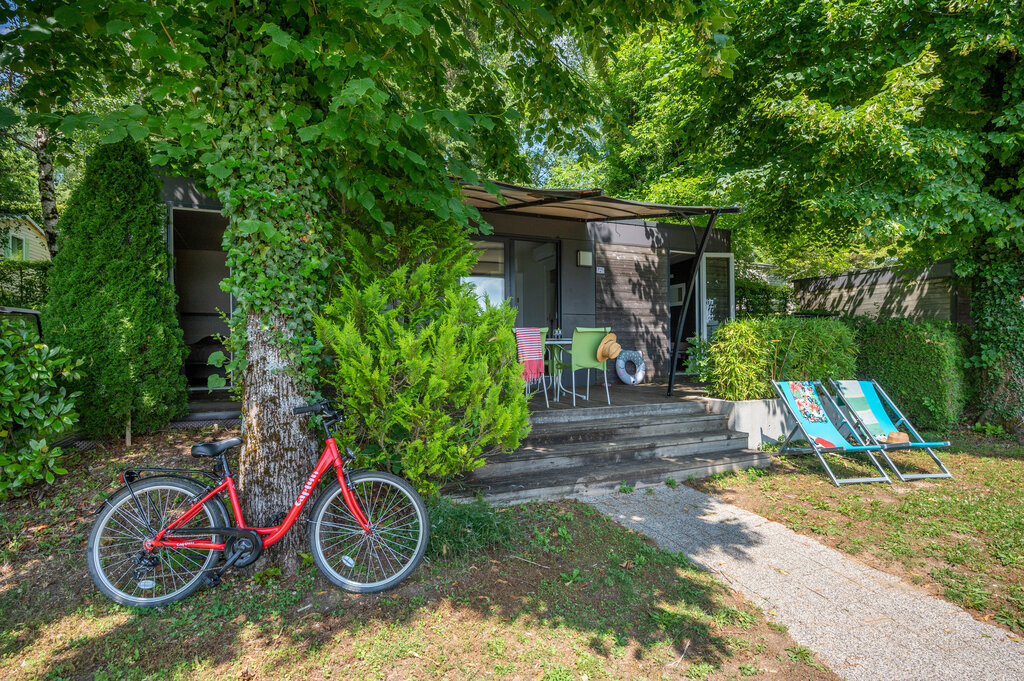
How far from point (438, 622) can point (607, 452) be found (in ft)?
7.92

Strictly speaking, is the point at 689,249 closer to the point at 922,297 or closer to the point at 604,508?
the point at 922,297

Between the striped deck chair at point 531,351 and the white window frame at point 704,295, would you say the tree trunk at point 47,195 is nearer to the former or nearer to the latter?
the striped deck chair at point 531,351

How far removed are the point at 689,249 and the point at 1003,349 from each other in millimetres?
4398

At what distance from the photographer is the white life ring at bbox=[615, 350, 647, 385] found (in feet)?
25.9

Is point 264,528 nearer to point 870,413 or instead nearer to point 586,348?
point 586,348

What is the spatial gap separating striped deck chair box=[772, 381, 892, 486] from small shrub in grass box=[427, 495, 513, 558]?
121 inches

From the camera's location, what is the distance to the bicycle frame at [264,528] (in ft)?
8.16

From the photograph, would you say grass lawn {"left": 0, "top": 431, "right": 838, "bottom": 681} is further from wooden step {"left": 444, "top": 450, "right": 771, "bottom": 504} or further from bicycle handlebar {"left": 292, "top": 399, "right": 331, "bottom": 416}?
bicycle handlebar {"left": 292, "top": 399, "right": 331, "bottom": 416}

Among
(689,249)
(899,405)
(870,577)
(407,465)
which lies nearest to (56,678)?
(407,465)

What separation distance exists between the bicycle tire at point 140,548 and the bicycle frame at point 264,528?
0.05 m

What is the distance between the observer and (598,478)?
13.2 ft

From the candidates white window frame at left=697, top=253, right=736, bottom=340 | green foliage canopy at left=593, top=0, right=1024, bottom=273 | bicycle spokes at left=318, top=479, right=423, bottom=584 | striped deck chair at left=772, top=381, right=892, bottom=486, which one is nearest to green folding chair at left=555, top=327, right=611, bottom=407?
striped deck chair at left=772, top=381, right=892, bottom=486

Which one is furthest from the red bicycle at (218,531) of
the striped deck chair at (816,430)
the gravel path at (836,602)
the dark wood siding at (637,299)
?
the dark wood siding at (637,299)

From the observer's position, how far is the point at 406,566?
2590mm
